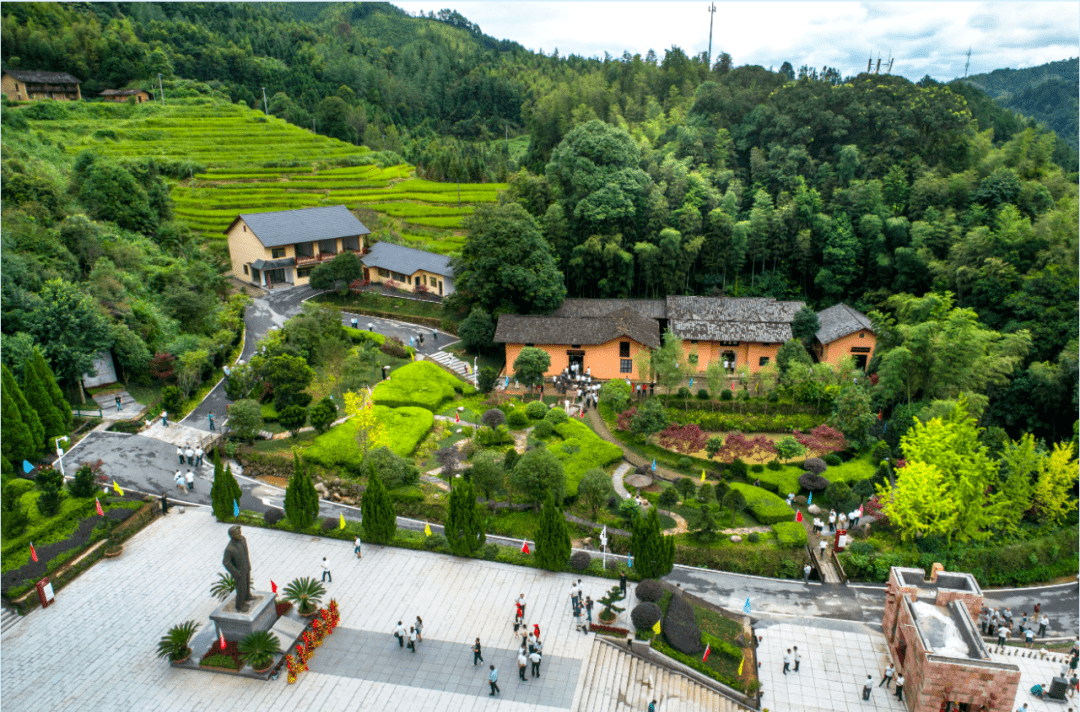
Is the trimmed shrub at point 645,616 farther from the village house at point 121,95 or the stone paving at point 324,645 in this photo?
the village house at point 121,95

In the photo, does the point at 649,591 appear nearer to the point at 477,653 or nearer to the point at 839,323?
the point at 477,653

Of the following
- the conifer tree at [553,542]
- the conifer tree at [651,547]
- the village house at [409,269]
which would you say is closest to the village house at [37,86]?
the village house at [409,269]

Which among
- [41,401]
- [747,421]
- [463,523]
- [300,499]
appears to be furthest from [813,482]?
[41,401]

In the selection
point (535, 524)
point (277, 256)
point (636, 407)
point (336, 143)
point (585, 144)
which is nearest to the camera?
point (535, 524)

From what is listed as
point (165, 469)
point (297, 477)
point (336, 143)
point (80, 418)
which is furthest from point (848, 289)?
point (336, 143)

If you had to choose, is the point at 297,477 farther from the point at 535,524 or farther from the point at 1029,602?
the point at 1029,602

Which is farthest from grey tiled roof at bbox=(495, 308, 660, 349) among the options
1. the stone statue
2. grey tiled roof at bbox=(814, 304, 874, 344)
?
the stone statue

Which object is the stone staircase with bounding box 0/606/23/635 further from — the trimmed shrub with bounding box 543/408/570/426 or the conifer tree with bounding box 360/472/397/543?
the trimmed shrub with bounding box 543/408/570/426
